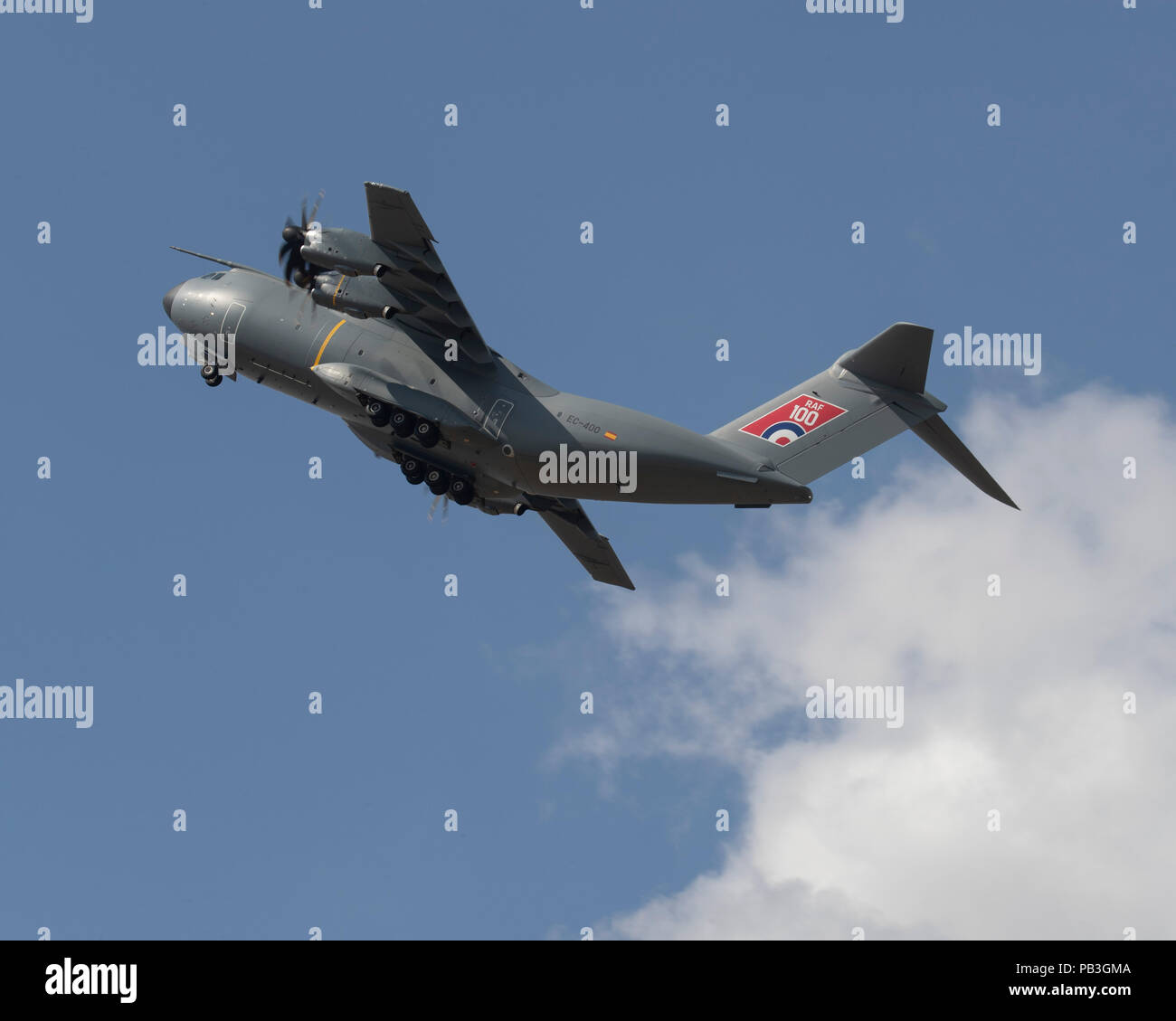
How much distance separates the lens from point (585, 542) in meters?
29.4

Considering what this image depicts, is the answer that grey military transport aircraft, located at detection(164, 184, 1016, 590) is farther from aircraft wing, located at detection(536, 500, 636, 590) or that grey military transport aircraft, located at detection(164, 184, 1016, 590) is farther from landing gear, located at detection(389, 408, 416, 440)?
aircraft wing, located at detection(536, 500, 636, 590)

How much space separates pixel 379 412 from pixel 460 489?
2.03 m

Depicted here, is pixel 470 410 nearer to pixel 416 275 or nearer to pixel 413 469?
pixel 413 469

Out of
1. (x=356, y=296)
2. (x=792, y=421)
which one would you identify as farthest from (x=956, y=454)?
(x=356, y=296)

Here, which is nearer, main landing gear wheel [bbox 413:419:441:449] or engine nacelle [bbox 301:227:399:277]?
engine nacelle [bbox 301:227:399:277]

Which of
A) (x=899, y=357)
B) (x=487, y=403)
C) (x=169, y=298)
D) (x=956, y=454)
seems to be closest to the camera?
(x=956, y=454)

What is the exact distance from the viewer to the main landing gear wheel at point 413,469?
86.6 feet

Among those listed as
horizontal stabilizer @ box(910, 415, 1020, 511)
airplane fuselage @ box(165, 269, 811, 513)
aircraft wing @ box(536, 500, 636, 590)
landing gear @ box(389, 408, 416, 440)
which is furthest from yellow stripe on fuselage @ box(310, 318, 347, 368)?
horizontal stabilizer @ box(910, 415, 1020, 511)

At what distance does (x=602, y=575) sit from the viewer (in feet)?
98.2

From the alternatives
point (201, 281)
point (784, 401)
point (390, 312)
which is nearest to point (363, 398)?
point (390, 312)

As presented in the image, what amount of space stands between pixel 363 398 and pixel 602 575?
669 cm

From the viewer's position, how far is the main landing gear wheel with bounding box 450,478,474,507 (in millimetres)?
26406

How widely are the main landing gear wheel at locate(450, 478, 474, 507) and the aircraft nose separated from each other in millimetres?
A: 7042
